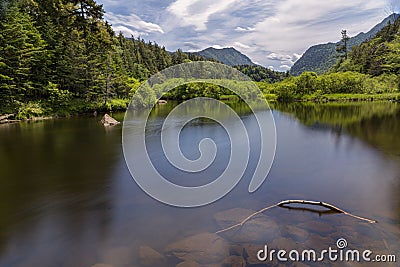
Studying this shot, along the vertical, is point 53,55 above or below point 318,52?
below

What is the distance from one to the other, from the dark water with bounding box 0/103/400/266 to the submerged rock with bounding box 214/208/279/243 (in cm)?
10

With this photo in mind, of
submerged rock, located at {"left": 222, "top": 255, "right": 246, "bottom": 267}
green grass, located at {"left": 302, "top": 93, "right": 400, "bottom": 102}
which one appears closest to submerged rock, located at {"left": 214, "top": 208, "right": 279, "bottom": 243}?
submerged rock, located at {"left": 222, "top": 255, "right": 246, "bottom": 267}

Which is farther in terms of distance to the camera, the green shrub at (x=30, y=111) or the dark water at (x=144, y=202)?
the green shrub at (x=30, y=111)

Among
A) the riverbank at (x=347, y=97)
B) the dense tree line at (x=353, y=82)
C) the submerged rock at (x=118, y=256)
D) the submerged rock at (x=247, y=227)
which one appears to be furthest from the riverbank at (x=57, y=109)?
the riverbank at (x=347, y=97)

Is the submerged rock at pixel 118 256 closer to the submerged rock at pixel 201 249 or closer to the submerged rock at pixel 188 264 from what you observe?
the submerged rock at pixel 201 249

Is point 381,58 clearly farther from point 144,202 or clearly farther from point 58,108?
point 144,202

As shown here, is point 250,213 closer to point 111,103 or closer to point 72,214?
point 72,214

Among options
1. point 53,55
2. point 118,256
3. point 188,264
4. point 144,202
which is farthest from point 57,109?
point 188,264

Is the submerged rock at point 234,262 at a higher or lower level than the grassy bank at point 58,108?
lower
